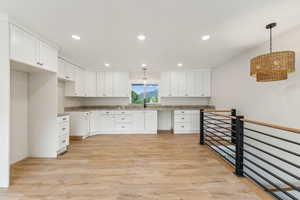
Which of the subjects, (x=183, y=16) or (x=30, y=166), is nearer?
(x=183, y=16)

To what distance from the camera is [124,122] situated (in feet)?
15.2

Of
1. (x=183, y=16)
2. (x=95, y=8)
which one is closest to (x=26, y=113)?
(x=95, y=8)

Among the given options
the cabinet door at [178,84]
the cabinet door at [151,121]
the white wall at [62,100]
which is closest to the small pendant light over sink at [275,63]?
the cabinet door at [178,84]

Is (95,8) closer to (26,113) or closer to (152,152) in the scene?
(26,113)

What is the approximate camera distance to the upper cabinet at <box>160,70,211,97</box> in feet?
15.9

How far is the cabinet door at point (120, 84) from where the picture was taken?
4.96m

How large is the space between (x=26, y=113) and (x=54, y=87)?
2.61 ft

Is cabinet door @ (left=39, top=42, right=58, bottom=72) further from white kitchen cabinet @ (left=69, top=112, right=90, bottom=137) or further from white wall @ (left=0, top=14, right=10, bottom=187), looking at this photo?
white kitchen cabinet @ (left=69, top=112, right=90, bottom=137)

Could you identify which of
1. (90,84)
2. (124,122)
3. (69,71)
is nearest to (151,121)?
(124,122)

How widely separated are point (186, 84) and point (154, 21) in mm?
3395

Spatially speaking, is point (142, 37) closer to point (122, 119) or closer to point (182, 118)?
point (122, 119)

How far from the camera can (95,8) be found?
1.58m

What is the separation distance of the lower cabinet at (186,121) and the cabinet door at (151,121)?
74 cm

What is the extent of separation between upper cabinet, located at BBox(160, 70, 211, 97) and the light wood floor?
2.35 meters
